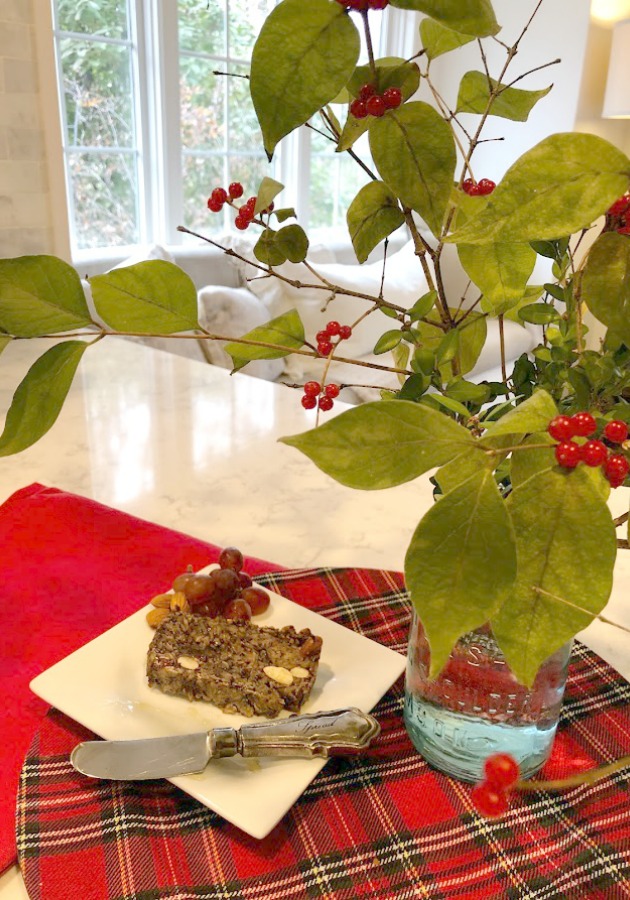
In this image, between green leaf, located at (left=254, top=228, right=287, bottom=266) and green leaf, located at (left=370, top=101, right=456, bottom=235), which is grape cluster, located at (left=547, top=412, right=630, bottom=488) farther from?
green leaf, located at (left=254, top=228, right=287, bottom=266)

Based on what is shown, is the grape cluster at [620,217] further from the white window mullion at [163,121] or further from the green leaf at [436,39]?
the white window mullion at [163,121]

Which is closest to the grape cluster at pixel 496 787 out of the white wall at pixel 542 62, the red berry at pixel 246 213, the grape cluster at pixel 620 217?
the grape cluster at pixel 620 217

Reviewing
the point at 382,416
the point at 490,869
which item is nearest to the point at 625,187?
the point at 382,416

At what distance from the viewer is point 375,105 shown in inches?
12.0

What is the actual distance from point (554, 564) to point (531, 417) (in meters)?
0.05

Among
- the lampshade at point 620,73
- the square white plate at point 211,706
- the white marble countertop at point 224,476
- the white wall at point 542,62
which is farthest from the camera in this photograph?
the white wall at point 542,62

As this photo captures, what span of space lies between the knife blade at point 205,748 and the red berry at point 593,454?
12.7 inches

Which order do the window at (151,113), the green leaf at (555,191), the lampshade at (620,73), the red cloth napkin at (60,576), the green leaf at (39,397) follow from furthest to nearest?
the lampshade at (620,73), the window at (151,113), the red cloth napkin at (60,576), the green leaf at (39,397), the green leaf at (555,191)

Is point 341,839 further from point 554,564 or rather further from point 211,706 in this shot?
point 554,564

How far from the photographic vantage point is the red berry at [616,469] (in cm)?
26

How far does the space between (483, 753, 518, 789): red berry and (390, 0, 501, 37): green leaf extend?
244mm

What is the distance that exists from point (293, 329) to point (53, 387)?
14 cm

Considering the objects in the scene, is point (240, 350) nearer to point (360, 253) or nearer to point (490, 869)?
point (360, 253)

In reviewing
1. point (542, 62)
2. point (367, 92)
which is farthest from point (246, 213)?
point (542, 62)
